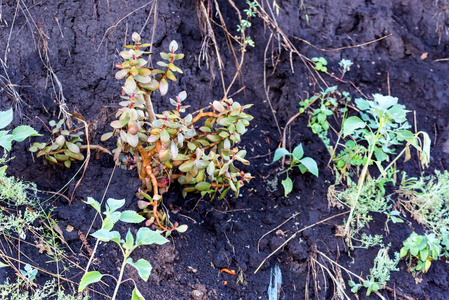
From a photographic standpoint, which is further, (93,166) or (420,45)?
(420,45)

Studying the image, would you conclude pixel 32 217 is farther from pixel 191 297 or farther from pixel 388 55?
pixel 388 55

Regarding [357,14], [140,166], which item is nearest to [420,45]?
[357,14]

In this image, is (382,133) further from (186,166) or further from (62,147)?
(62,147)

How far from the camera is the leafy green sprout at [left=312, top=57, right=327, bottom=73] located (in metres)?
3.08

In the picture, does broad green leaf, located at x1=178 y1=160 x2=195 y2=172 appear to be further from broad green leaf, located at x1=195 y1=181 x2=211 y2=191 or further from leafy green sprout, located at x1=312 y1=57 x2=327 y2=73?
leafy green sprout, located at x1=312 y1=57 x2=327 y2=73

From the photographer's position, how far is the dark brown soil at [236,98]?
2.29 m

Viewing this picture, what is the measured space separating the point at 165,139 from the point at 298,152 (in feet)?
3.09

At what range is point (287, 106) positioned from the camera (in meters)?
2.99

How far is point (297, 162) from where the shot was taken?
2.64 metres

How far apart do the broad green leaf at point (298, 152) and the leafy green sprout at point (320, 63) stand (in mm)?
757

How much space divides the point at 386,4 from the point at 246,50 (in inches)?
51.6

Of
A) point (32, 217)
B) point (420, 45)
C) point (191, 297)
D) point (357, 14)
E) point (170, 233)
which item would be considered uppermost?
point (357, 14)

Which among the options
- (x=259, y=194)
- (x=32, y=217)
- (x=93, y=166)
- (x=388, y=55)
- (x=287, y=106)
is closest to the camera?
(x=32, y=217)

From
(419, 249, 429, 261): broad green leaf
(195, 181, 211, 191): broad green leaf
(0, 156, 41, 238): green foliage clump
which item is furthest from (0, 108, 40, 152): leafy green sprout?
(419, 249, 429, 261): broad green leaf
